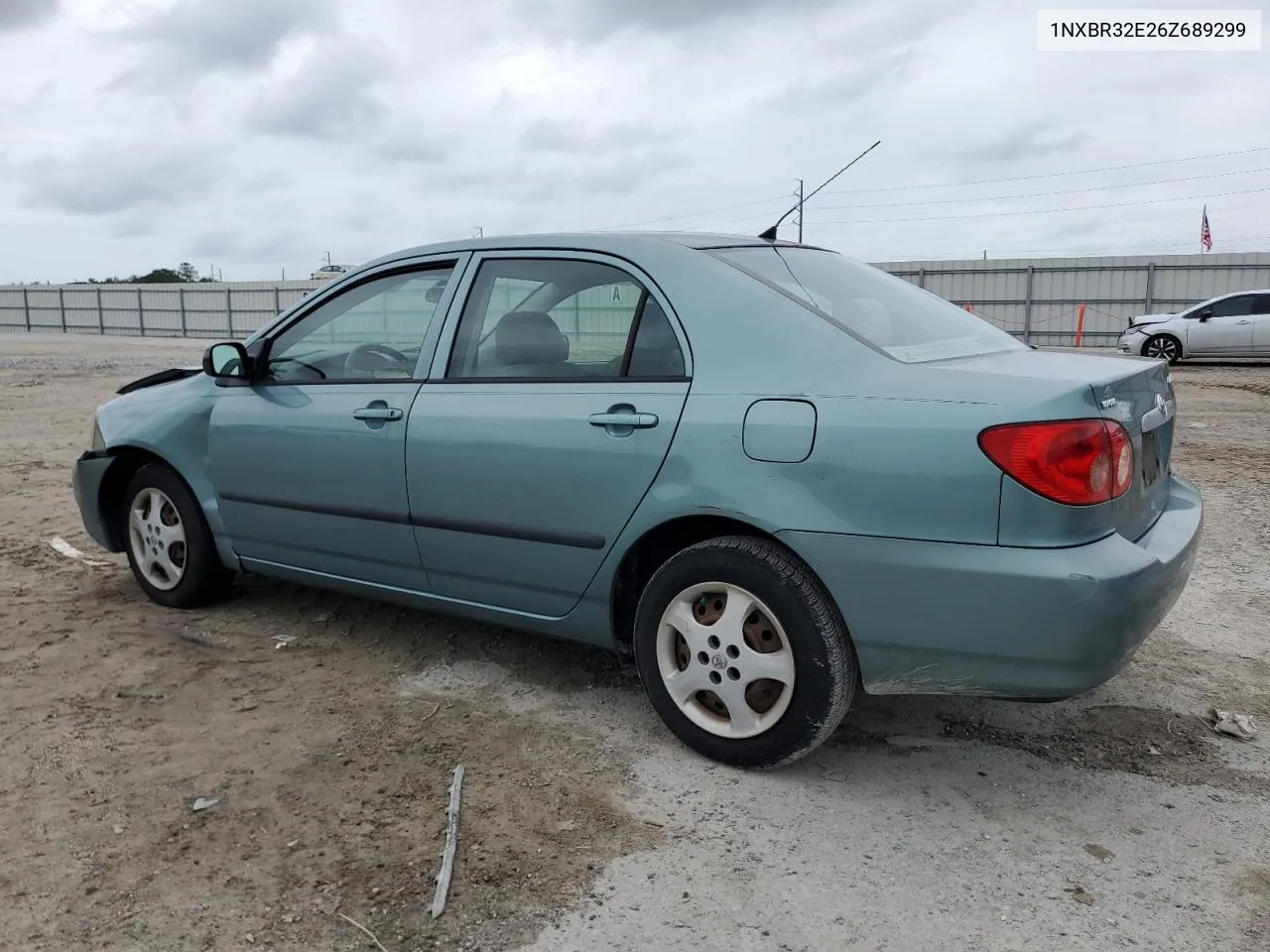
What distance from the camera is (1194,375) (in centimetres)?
1603

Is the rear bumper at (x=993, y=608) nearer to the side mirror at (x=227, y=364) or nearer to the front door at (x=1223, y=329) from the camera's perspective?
the side mirror at (x=227, y=364)

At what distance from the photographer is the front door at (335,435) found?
356 centimetres

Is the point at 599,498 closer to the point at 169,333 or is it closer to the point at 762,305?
the point at 762,305

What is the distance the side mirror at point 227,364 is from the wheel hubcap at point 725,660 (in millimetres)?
2110

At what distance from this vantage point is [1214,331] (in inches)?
709

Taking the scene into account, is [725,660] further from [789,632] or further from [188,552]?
[188,552]

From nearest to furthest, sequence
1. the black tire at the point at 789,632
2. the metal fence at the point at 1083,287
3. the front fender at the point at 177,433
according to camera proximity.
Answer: the black tire at the point at 789,632, the front fender at the point at 177,433, the metal fence at the point at 1083,287

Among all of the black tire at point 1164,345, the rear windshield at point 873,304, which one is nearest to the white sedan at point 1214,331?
the black tire at point 1164,345

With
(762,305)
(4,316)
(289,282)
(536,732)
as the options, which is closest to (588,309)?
(762,305)

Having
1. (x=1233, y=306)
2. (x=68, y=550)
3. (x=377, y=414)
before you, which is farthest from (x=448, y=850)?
(x=1233, y=306)

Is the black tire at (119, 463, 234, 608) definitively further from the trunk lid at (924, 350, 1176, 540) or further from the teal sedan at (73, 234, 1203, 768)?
the trunk lid at (924, 350, 1176, 540)

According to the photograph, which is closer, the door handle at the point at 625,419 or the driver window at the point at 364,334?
the door handle at the point at 625,419

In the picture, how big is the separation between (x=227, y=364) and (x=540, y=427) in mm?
1579

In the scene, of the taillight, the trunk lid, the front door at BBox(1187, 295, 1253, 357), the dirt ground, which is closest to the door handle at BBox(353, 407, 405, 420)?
the dirt ground
